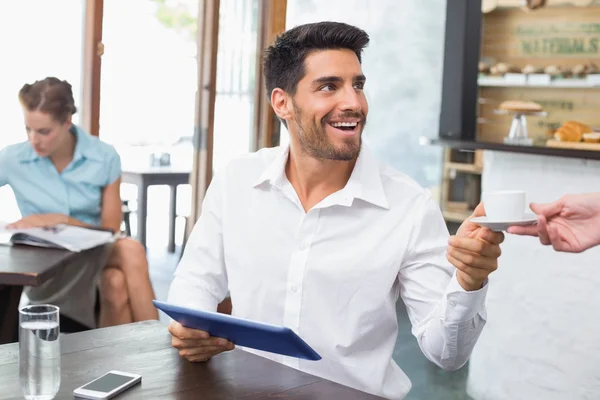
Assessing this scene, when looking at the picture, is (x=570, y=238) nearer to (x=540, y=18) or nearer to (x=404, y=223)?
(x=404, y=223)

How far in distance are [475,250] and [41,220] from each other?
212 cm

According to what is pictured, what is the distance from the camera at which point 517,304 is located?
3.68 m

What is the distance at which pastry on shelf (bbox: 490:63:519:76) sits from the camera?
6172 mm

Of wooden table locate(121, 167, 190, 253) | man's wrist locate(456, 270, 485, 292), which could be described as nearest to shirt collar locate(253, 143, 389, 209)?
man's wrist locate(456, 270, 485, 292)

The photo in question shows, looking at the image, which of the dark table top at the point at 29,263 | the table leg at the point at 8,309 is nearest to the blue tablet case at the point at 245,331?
the dark table top at the point at 29,263

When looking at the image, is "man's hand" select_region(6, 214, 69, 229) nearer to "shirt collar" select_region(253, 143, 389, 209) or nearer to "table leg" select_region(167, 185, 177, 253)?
"shirt collar" select_region(253, 143, 389, 209)

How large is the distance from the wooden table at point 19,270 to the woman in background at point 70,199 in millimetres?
247

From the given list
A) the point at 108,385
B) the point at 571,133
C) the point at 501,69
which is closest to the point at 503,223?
the point at 108,385

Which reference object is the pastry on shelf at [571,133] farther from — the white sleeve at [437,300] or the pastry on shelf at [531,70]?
the white sleeve at [437,300]

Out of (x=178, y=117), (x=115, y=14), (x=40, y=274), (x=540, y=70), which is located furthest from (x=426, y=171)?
(x=40, y=274)

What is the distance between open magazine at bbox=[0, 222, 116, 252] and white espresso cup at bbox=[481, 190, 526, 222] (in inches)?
72.6

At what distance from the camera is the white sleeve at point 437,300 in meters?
1.69

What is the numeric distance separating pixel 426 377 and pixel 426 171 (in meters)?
3.12

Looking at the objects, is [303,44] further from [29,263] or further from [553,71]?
[553,71]
